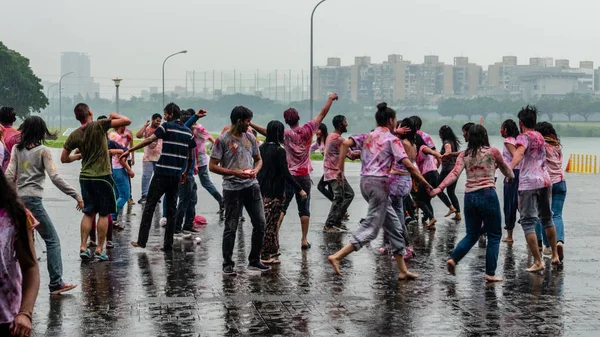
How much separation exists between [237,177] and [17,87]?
90006 millimetres

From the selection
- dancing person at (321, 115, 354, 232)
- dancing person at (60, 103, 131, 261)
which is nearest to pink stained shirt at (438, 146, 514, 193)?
dancing person at (321, 115, 354, 232)

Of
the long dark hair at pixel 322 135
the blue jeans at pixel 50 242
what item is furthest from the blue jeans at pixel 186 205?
the blue jeans at pixel 50 242

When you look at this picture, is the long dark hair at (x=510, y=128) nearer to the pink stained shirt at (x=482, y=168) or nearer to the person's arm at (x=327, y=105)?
the person's arm at (x=327, y=105)

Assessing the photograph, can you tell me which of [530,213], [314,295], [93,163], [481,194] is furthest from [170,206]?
[530,213]

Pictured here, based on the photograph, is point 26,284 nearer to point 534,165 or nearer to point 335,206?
point 534,165

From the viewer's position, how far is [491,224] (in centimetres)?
946

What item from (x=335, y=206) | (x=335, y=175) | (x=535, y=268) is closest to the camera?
(x=535, y=268)

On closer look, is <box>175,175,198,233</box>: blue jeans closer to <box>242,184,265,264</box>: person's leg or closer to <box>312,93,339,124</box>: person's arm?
<box>312,93,339,124</box>: person's arm

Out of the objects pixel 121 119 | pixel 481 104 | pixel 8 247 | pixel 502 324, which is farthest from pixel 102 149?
pixel 481 104

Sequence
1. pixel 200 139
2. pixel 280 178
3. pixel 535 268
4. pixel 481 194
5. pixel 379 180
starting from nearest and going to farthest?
pixel 481 194 < pixel 379 180 < pixel 535 268 < pixel 280 178 < pixel 200 139

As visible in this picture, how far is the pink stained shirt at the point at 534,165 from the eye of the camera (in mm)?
10297

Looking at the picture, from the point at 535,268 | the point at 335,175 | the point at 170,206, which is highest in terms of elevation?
the point at 335,175

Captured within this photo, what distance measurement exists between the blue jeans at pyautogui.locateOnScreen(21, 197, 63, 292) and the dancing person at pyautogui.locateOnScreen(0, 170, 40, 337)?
4.81m

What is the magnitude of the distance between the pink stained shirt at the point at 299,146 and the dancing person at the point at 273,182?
896 mm
